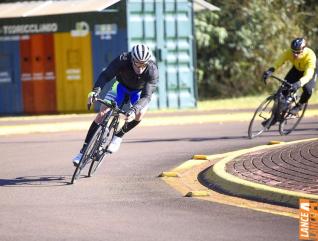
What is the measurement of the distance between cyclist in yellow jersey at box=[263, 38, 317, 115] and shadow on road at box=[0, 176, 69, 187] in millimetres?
5604

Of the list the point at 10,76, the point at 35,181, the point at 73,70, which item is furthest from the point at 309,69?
the point at 10,76

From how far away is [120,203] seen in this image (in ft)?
33.3

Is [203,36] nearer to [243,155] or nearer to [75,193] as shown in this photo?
[243,155]

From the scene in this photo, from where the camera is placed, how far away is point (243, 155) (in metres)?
13.4

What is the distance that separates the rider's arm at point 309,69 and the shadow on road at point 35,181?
5648mm

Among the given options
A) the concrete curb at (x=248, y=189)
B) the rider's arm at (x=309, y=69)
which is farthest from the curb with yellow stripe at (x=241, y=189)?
the rider's arm at (x=309, y=69)

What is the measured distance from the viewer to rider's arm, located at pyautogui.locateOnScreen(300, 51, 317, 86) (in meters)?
16.6

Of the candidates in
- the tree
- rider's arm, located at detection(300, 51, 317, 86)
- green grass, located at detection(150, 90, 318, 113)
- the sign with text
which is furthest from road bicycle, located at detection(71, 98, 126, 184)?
the tree

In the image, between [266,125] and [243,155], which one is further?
[266,125]

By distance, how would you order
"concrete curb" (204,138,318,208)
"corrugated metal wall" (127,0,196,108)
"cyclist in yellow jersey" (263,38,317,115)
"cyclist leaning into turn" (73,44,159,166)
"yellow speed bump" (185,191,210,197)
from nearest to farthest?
"concrete curb" (204,138,318,208)
"yellow speed bump" (185,191,210,197)
"cyclist leaning into turn" (73,44,159,166)
"cyclist in yellow jersey" (263,38,317,115)
"corrugated metal wall" (127,0,196,108)

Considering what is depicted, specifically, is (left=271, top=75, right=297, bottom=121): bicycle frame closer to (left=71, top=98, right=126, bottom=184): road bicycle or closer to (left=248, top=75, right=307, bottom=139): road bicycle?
(left=248, top=75, right=307, bottom=139): road bicycle

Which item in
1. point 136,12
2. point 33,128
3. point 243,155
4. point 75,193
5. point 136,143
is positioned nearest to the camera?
point 75,193

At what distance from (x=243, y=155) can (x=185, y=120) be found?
29.2 ft

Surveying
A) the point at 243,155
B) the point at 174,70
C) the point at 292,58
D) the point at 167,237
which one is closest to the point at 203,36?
the point at 174,70
